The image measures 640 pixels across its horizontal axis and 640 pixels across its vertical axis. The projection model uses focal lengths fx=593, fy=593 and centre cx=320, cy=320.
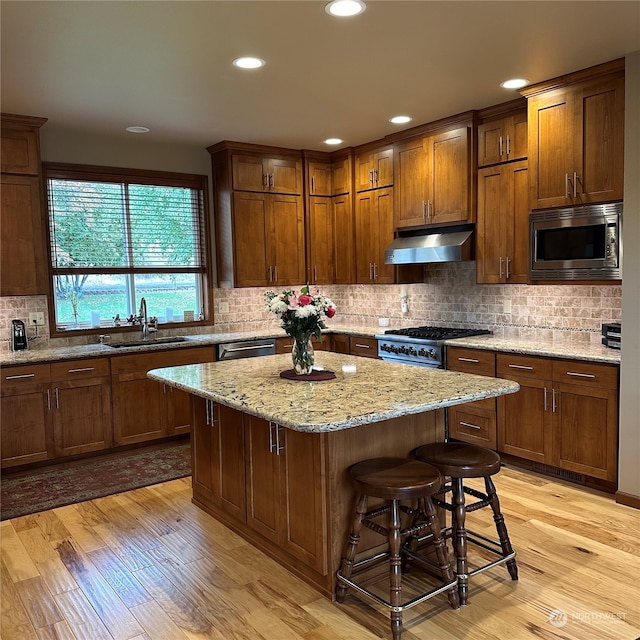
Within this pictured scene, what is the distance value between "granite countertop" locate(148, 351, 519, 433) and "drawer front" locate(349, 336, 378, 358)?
1.66 meters

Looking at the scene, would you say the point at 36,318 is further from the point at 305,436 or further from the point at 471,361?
the point at 471,361

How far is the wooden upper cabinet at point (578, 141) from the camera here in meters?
3.65

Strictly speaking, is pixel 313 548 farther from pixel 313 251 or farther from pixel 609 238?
pixel 313 251

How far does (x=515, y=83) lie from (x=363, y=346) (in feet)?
8.45

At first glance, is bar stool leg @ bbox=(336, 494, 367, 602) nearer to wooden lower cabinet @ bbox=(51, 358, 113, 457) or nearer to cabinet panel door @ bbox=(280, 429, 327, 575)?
cabinet panel door @ bbox=(280, 429, 327, 575)

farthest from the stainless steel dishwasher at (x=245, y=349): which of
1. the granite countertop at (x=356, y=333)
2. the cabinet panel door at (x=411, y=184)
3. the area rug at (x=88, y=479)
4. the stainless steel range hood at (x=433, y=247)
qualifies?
the cabinet panel door at (x=411, y=184)

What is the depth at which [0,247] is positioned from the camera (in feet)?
14.7

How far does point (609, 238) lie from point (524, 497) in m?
1.72

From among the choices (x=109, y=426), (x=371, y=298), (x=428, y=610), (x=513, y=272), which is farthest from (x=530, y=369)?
(x=109, y=426)

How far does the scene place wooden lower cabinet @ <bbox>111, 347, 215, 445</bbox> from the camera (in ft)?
15.9

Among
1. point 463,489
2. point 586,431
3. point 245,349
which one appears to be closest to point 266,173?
point 245,349

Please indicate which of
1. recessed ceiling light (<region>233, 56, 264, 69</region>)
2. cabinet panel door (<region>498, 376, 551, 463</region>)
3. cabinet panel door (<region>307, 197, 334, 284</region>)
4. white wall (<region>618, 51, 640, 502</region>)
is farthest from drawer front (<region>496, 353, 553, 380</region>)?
recessed ceiling light (<region>233, 56, 264, 69</region>)

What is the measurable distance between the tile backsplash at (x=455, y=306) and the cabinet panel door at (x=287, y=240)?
15.8 inches

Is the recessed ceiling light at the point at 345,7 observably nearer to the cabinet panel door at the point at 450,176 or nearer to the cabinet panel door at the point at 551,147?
the cabinet panel door at the point at 551,147
